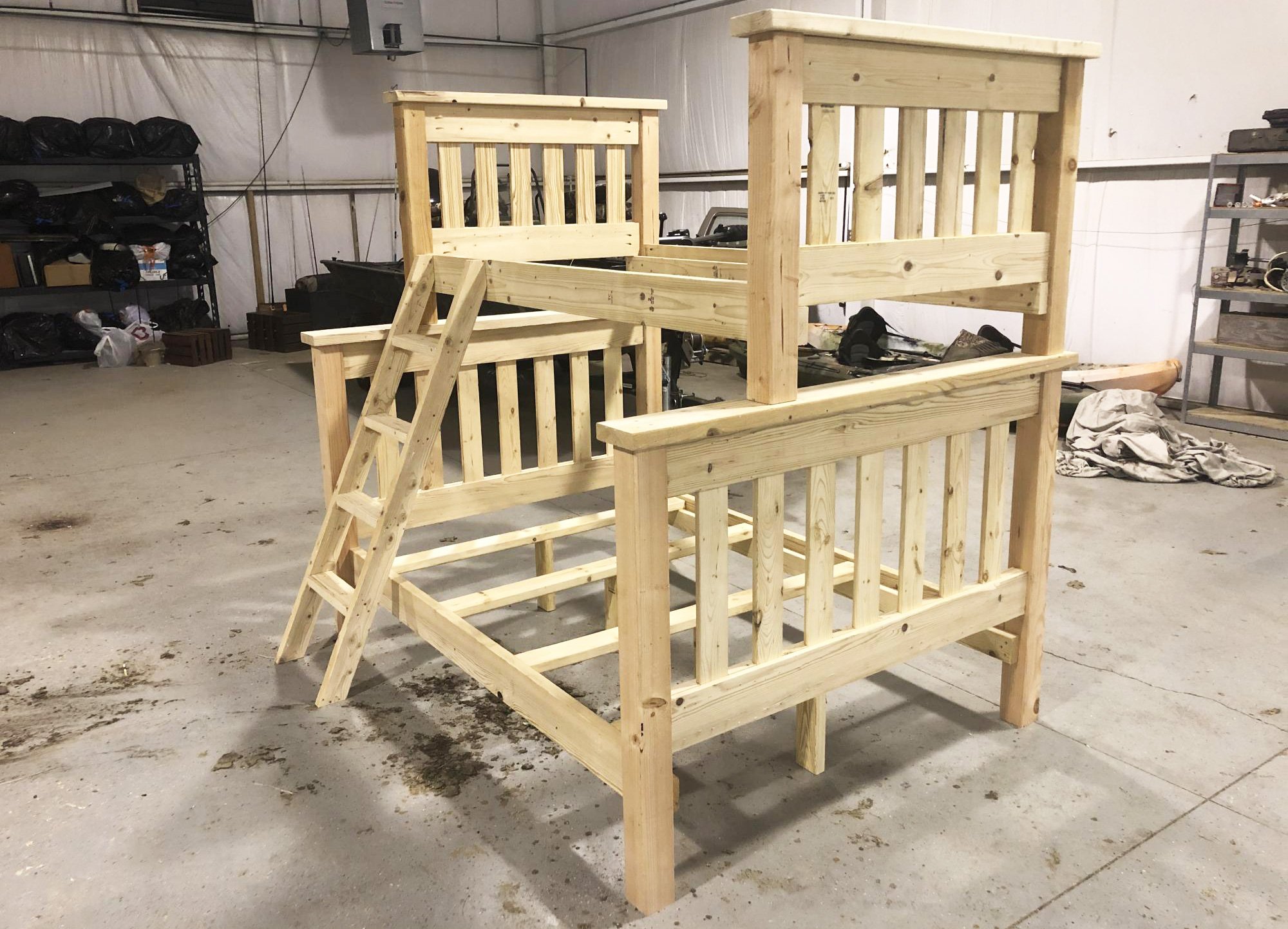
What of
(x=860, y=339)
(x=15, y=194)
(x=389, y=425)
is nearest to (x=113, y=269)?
(x=15, y=194)

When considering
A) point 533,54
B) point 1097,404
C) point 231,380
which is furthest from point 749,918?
point 533,54

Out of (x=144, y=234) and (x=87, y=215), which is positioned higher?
(x=87, y=215)

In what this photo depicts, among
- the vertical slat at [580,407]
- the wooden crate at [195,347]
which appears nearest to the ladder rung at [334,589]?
the vertical slat at [580,407]

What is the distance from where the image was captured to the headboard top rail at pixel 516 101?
8.99 feet

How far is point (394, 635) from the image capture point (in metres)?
3.15

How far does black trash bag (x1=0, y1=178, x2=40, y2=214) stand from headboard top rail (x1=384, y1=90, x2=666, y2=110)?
6995mm

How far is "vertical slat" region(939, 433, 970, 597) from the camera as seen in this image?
217 cm

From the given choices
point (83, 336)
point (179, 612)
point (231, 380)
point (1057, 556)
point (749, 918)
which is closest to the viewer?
point (749, 918)

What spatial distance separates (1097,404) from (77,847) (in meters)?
4.90

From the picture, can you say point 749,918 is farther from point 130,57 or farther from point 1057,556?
point 130,57

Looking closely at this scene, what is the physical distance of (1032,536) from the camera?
2.35m

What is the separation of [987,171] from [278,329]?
814 cm

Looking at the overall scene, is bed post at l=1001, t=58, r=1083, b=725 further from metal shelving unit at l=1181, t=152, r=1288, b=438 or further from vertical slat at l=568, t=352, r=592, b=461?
metal shelving unit at l=1181, t=152, r=1288, b=438

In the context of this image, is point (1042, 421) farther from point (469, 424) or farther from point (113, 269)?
point (113, 269)
